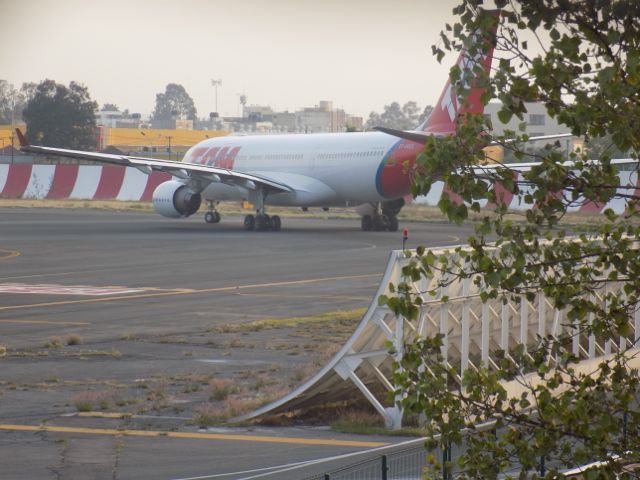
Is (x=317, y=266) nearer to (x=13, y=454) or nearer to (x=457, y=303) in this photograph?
(x=457, y=303)

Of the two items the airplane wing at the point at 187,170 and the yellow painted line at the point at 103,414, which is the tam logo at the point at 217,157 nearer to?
the airplane wing at the point at 187,170

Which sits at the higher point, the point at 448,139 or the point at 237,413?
the point at 448,139

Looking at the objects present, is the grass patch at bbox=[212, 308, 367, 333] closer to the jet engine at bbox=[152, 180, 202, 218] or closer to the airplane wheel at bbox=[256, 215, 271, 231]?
the airplane wheel at bbox=[256, 215, 271, 231]

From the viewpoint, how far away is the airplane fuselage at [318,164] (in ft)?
166

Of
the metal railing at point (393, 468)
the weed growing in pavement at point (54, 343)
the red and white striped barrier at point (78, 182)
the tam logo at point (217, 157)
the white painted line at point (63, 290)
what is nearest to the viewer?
the metal railing at point (393, 468)

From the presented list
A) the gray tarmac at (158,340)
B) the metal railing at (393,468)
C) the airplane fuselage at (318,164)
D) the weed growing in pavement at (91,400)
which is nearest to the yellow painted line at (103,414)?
the gray tarmac at (158,340)

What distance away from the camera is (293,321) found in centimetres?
2552

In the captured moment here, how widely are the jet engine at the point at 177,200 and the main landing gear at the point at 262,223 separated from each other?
2.31 m

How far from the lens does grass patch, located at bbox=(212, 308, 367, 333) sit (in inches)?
958

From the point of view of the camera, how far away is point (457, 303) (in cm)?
1686

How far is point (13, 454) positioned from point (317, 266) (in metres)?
24.6

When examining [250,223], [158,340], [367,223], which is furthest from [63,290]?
[367,223]

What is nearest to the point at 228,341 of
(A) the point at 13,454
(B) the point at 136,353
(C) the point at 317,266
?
(B) the point at 136,353

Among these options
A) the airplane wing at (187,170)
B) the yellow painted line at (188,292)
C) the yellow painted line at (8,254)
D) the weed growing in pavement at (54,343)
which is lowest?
the yellow painted line at (8,254)
